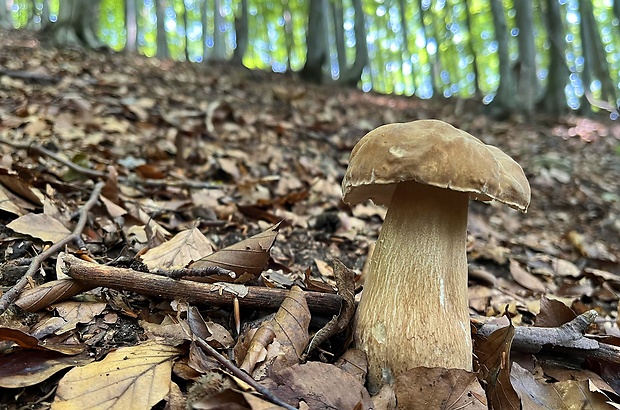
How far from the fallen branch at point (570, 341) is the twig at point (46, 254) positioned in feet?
5.67

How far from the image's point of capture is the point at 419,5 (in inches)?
878

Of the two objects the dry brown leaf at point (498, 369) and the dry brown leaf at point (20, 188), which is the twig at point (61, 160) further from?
the dry brown leaf at point (498, 369)

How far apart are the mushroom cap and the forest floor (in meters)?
0.66

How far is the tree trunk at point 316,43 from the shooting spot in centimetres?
1104

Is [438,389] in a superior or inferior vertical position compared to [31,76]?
inferior

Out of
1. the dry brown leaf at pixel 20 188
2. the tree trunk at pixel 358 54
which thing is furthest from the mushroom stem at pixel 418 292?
the tree trunk at pixel 358 54

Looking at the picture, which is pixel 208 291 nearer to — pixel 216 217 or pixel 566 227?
pixel 216 217

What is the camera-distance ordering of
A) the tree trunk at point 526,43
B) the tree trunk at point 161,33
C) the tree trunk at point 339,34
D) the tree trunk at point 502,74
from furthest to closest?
the tree trunk at point 161,33 → the tree trunk at point 339,34 → the tree trunk at point 502,74 → the tree trunk at point 526,43

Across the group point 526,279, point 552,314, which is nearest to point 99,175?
point 552,314

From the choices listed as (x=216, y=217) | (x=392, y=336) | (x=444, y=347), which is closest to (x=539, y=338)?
(x=444, y=347)

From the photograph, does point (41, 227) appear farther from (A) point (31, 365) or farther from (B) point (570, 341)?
(B) point (570, 341)

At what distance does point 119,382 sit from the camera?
1269 mm

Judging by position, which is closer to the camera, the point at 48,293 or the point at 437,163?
the point at 437,163

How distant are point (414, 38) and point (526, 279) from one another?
105ft
